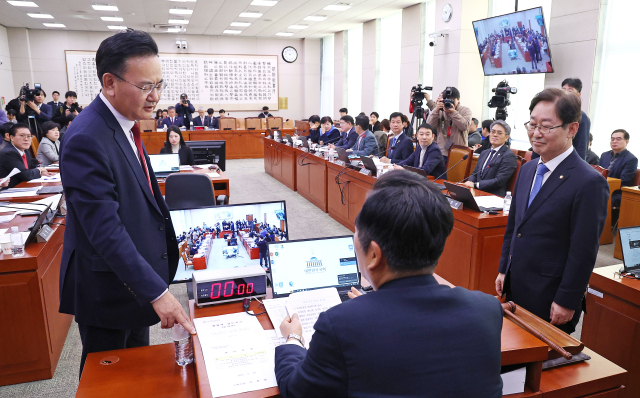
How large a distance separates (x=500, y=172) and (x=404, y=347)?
3.35 metres

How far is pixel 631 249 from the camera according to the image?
2.16 m

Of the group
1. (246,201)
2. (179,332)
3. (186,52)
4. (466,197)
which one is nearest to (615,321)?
(466,197)

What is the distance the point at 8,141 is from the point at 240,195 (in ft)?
10.1

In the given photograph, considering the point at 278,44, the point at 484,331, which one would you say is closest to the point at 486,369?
the point at 484,331

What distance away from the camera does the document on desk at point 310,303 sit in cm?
143

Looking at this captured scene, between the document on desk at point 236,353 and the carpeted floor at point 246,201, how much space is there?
1.31 meters

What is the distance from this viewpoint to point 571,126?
1764mm

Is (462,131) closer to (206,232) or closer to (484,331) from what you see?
(206,232)

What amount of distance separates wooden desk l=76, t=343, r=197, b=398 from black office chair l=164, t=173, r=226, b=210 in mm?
2066

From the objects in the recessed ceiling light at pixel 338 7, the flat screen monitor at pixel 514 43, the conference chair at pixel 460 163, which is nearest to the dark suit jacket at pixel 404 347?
the conference chair at pixel 460 163

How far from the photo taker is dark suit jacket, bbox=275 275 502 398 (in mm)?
792

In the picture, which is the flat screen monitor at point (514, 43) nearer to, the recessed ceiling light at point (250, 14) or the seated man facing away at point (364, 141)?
the seated man facing away at point (364, 141)

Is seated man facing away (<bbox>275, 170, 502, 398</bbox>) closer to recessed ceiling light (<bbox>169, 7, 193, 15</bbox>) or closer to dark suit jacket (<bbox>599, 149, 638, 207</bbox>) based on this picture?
dark suit jacket (<bbox>599, 149, 638, 207</bbox>)

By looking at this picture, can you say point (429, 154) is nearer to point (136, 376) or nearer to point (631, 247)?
point (631, 247)
